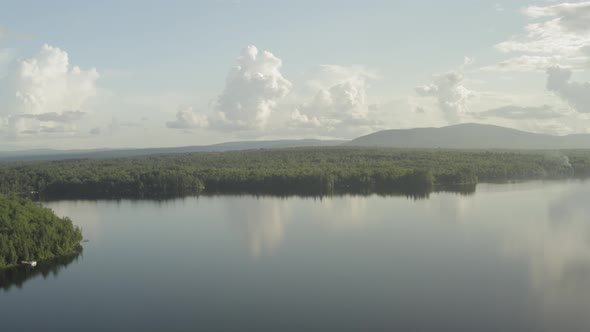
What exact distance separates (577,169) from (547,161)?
2.39 metres

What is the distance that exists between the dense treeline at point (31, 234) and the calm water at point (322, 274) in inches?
29.3

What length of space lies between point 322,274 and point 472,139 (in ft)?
278

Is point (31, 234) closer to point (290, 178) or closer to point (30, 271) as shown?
point (30, 271)

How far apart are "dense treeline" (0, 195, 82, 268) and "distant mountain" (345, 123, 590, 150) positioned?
71831 mm

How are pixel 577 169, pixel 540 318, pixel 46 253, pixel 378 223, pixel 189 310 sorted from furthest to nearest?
pixel 577 169 < pixel 378 223 < pixel 46 253 < pixel 189 310 < pixel 540 318

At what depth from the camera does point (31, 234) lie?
58.7ft

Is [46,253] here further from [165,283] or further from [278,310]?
[278,310]

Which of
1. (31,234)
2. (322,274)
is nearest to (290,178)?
(31,234)

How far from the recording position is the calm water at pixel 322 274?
12.4 meters

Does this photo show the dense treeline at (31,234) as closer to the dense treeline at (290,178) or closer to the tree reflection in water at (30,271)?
the tree reflection in water at (30,271)

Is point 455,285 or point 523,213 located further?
point 523,213

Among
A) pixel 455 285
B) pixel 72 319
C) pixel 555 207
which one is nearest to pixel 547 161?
pixel 555 207

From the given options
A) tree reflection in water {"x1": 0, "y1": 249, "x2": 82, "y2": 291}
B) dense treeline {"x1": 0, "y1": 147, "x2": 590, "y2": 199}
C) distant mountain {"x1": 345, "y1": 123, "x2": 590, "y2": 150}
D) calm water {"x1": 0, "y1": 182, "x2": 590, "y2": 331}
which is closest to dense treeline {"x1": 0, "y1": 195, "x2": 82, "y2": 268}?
tree reflection in water {"x1": 0, "y1": 249, "x2": 82, "y2": 291}

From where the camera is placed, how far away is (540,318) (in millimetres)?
12062
